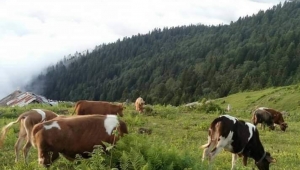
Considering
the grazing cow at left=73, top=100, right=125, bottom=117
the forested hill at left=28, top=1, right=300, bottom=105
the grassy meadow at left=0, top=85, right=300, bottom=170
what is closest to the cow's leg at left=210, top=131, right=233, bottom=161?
the grassy meadow at left=0, top=85, right=300, bottom=170

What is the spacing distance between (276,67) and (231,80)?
13483mm

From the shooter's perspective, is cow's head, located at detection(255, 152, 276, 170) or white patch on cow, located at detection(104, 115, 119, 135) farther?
cow's head, located at detection(255, 152, 276, 170)

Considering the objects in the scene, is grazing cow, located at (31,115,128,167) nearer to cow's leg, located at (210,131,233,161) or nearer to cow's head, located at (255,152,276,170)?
cow's leg, located at (210,131,233,161)

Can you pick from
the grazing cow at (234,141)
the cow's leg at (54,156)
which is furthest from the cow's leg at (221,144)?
the cow's leg at (54,156)

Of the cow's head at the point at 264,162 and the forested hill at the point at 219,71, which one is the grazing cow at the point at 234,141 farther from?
the forested hill at the point at 219,71

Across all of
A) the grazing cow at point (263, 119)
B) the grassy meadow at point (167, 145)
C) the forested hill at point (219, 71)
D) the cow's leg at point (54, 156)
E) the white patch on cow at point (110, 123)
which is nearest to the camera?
the grassy meadow at point (167, 145)

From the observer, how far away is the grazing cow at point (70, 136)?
375 inches

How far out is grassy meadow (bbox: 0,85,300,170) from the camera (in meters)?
8.23

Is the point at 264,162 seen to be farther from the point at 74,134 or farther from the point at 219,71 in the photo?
the point at 219,71

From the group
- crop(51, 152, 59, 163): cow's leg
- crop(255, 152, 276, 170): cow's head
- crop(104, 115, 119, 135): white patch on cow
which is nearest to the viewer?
crop(51, 152, 59, 163): cow's leg

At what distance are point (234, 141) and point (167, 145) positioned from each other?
202cm

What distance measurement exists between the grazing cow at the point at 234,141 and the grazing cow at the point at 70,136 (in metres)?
3.65

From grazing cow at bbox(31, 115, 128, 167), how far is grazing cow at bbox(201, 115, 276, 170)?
3648mm

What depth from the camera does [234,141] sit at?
12.8m
